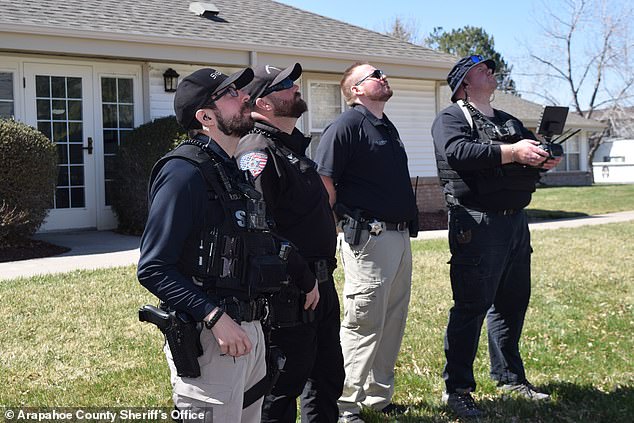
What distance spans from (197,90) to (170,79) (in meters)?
10.2

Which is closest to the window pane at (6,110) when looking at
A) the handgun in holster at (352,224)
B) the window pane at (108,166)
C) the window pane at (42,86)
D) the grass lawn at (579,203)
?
the window pane at (42,86)

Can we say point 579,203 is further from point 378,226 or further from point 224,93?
point 224,93

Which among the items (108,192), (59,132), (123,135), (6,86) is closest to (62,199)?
(108,192)

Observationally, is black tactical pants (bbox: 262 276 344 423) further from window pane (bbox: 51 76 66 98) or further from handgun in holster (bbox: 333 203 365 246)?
window pane (bbox: 51 76 66 98)

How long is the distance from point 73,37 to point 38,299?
18.5 feet

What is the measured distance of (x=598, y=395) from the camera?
4.82m

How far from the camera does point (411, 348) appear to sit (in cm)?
578

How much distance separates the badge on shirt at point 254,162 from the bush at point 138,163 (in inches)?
316

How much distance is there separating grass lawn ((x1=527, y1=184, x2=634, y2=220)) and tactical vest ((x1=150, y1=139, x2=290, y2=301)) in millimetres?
14155

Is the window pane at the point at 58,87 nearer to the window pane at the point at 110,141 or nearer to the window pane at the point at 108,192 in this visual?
the window pane at the point at 110,141

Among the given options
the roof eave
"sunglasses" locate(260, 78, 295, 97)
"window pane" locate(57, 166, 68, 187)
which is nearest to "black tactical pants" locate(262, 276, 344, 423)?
"sunglasses" locate(260, 78, 295, 97)

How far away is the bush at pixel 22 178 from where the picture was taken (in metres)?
9.35

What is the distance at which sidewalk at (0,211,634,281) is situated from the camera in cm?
847

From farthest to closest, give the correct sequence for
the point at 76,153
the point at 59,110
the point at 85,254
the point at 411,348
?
the point at 76,153
the point at 59,110
the point at 85,254
the point at 411,348
